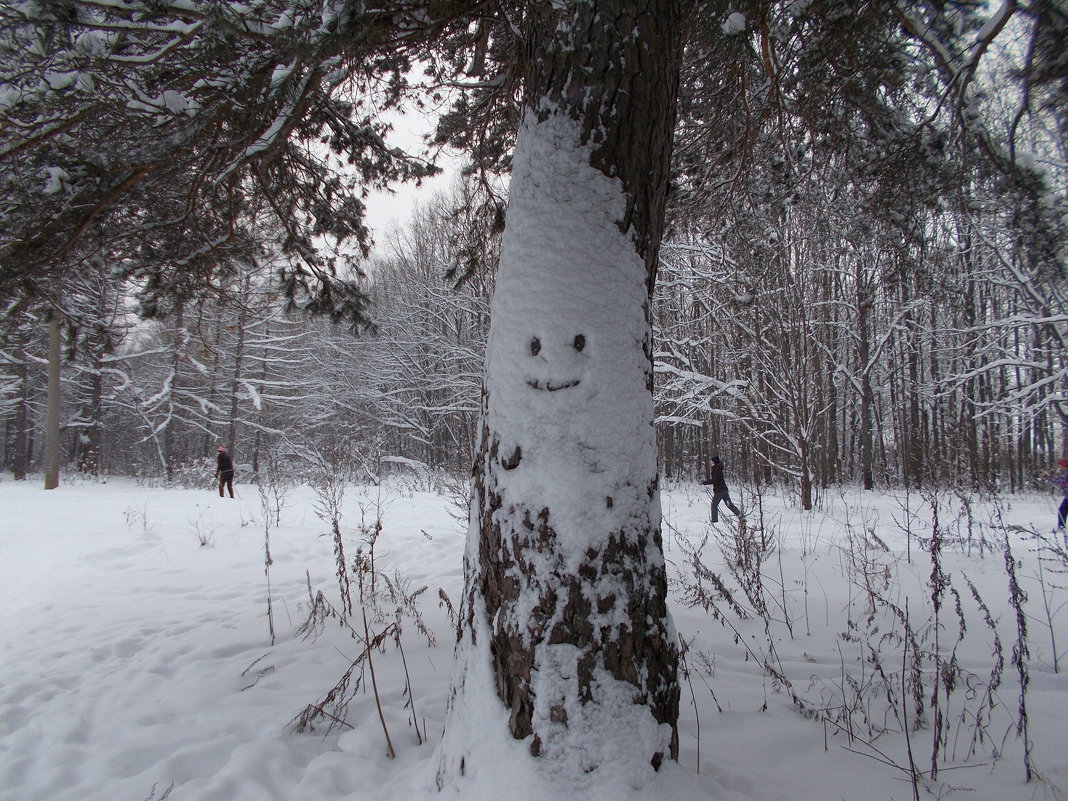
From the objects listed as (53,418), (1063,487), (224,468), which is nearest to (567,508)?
(1063,487)

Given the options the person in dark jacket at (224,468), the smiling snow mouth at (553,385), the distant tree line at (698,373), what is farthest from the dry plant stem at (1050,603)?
the person in dark jacket at (224,468)

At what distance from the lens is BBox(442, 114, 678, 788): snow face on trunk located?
1.52m

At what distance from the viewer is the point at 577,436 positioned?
64.2 inches

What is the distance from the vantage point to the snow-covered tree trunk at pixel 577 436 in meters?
1.53

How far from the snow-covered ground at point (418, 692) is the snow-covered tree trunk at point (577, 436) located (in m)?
0.20

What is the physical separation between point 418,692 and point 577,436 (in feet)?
6.12

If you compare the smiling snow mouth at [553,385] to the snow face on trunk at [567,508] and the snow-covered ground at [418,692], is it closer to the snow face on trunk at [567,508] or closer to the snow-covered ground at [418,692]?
the snow face on trunk at [567,508]

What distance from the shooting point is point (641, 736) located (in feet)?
4.93

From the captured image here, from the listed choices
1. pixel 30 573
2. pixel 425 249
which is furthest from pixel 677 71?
pixel 425 249

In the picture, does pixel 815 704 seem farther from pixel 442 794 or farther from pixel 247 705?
pixel 247 705

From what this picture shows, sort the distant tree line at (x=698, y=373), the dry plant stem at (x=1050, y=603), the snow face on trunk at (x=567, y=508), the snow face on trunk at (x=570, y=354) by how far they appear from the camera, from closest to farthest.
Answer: the snow face on trunk at (x=567, y=508)
the snow face on trunk at (x=570, y=354)
the dry plant stem at (x=1050, y=603)
the distant tree line at (x=698, y=373)

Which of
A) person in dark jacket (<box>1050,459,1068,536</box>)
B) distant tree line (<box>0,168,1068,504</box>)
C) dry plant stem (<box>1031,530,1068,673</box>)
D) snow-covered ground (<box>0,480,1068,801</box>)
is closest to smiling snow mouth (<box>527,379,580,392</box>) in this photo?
snow-covered ground (<box>0,480,1068,801</box>)

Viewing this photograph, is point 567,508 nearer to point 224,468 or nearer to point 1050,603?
point 1050,603

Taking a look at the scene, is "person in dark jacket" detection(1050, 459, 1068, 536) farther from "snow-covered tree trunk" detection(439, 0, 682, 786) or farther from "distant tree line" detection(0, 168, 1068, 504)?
"snow-covered tree trunk" detection(439, 0, 682, 786)
